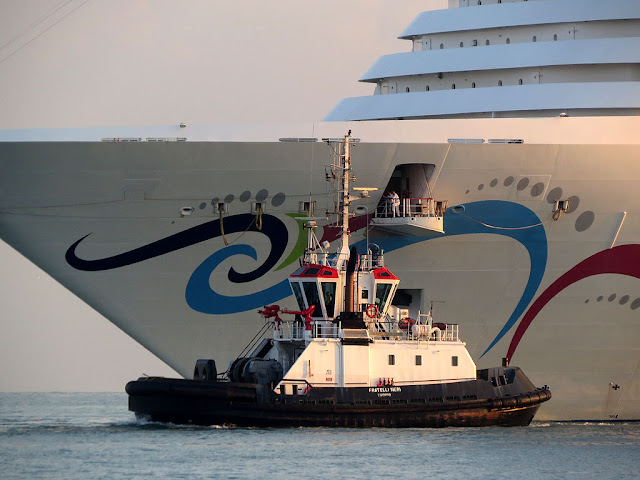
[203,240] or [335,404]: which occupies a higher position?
[203,240]

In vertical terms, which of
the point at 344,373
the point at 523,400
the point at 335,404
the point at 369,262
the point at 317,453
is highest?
the point at 369,262

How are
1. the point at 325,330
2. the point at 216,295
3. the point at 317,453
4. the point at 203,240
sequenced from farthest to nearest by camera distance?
the point at 216,295 → the point at 203,240 → the point at 325,330 → the point at 317,453

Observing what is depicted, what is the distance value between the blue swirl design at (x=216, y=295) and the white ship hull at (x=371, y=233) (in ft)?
0.09

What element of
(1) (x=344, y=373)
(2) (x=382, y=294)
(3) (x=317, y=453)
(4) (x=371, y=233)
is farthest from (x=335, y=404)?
(4) (x=371, y=233)

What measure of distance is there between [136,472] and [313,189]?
774 centimetres

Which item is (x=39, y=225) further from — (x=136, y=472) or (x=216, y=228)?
(x=136, y=472)

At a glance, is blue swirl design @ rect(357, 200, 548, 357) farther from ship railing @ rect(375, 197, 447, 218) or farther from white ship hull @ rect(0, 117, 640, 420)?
ship railing @ rect(375, 197, 447, 218)

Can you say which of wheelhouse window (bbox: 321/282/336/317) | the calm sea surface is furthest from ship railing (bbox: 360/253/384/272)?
the calm sea surface

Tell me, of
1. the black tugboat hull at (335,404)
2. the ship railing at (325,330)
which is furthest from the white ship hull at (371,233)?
the black tugboat hull at (335,404)

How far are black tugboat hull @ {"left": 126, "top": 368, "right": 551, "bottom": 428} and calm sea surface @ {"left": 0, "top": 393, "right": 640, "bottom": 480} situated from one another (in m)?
0.22

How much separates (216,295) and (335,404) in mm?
3451

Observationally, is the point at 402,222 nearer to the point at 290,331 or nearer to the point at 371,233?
the point at 371,233

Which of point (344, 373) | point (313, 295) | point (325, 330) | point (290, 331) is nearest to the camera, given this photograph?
point (344, 373)

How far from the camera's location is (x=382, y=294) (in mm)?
32250
